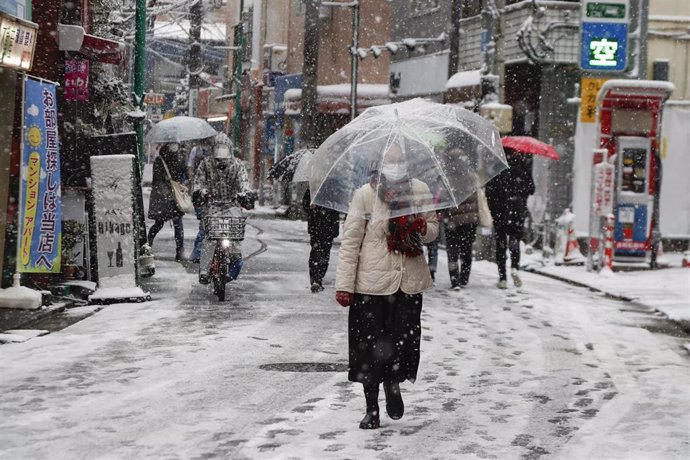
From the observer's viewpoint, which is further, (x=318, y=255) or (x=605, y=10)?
(x=605, y=10)

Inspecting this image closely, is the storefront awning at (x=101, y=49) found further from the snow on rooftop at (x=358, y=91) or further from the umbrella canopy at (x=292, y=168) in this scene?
the snow on rooftop at (x=358, y=91)

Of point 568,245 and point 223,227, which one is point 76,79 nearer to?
point 223,227

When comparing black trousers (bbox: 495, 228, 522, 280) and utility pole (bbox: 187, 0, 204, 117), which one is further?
utility pole (bbox: 187, 0, 204, 117)

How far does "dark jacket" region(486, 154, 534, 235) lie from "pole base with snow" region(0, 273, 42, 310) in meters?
6.35

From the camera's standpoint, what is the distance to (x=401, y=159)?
7.36 metres

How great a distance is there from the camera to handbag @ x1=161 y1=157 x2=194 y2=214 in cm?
1772

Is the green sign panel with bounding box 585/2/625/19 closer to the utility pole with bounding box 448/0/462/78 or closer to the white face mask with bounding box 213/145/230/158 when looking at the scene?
the white face mask with bounding box 213/145/230/158

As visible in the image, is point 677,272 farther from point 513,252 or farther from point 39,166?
point 39,166

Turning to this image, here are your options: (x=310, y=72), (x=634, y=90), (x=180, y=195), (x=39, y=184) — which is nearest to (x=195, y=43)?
(x=310, y=72)

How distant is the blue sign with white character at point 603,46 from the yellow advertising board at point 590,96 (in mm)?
2162

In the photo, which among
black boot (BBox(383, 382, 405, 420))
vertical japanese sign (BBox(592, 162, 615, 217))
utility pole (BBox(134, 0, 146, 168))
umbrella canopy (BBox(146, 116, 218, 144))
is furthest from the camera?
vertical japanese sign (BBox(592, 162, 615, 217))

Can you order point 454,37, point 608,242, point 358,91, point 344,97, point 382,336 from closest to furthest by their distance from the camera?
point 382,336, point 608,242, point 454,37, point 344,97, point 358,91

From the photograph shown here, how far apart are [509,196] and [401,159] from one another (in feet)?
28.7

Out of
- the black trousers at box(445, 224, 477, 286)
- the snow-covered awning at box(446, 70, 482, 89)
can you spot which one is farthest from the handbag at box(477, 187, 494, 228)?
the snow-covered awning at box(446, 70, 482, 89)
